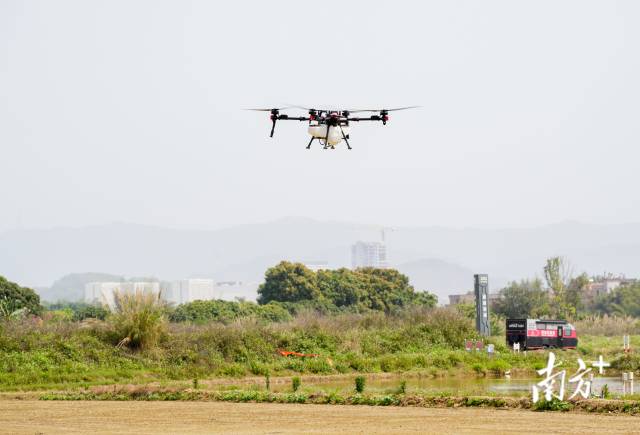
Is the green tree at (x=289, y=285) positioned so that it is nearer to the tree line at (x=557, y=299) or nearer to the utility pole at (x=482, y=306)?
the tree line at (x=557, y=299)

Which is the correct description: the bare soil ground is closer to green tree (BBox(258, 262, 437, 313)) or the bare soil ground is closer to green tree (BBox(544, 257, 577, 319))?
green tree (BBox(258, 262, 437, 313))

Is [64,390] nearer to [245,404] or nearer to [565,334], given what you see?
[245,404]

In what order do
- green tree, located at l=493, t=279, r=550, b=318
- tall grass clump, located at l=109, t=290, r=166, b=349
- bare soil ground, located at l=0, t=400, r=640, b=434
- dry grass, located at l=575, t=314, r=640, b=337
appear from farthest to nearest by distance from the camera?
green tree, located at l=493, t=279, r=550, b=318
dry grass, located at l=575, t=314, r=640, b=337
tall grass clump, located at l=109, t=290, r=166, b=349
bare soil ground, located at l=0, t=400, r=640, b=434

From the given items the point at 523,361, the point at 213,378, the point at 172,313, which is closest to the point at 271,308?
the point at 172,313

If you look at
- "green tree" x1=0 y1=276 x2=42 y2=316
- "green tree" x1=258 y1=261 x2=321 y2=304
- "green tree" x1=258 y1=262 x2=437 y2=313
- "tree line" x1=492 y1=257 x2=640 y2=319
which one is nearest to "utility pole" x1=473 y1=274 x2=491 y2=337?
"tree line" x1=492 y1=257 x2=640 y2=319

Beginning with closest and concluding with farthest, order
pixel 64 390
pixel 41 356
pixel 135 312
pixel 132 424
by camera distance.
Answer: pixel 132 424 < pixel 64 390 < pixel 41 356 < pixel 135 312

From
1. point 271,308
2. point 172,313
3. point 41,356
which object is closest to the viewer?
point 41,356
